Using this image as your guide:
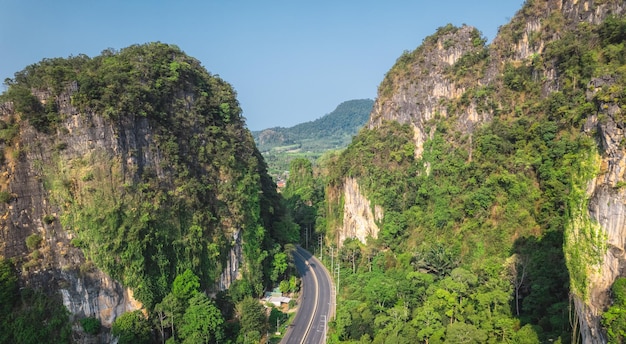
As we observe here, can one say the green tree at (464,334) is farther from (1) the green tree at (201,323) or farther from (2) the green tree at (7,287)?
(2) the green tree at (7,287)

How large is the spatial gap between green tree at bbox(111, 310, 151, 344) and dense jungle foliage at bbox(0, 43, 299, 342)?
0.14m

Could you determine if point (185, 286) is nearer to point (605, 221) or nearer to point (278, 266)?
point (278, 266)

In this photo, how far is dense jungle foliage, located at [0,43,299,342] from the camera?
36.5 metres

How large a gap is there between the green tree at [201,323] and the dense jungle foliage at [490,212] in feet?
37.7

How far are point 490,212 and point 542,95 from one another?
15965 millimetres

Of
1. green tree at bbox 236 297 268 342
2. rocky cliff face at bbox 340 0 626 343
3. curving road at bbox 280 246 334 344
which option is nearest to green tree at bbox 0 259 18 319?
green tree at bbox 236 297 268 342

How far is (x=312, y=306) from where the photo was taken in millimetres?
47938

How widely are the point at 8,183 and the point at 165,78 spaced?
18561 mm

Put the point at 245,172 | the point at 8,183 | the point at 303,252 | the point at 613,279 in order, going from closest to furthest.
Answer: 1. the point at 613,279
2. the point at 8,183
3. the point at 245,172
4. the point at 303,252

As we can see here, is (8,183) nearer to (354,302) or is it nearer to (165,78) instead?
(165,78)

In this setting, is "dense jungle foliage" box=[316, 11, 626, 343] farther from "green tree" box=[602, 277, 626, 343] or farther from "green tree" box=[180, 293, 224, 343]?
"green tree" box=[180, 293, 224, 343]

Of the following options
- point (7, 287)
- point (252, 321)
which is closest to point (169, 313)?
point (252, 321)

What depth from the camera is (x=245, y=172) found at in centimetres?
5072

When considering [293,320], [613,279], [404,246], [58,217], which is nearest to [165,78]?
[58,217]
